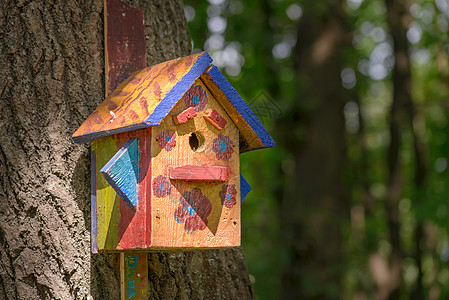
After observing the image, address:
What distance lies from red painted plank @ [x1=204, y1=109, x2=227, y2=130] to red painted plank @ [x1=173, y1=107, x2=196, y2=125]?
71mm

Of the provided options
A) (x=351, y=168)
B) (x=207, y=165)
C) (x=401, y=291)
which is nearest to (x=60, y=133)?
(x=207, y=165)

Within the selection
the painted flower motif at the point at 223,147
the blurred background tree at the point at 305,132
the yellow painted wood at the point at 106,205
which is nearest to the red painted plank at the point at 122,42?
the yellow painted wood at the point at 106,205

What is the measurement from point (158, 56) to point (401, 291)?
350 inches

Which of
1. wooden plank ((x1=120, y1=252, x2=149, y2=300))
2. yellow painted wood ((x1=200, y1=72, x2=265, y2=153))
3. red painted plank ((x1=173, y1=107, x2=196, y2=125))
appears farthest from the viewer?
wooden plank ((x1=120, y1=252, x2=149, y2=300))

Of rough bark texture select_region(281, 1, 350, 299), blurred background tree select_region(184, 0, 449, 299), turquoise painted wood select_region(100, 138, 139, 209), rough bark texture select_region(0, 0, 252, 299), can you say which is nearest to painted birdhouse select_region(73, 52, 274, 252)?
turquoise painted wood select_region(100, 138, 139, 209)

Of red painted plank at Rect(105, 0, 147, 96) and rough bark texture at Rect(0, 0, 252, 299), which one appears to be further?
red painted plank at Rect(105, 0, 147, 96)

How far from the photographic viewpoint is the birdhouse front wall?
6.15 feet

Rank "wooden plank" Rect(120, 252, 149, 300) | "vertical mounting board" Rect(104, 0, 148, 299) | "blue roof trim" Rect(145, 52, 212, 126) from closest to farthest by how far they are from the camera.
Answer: "blue roof trim" Rect(145, 52, 212, 126)
"wooden plank" Rect(120, 252, 149, 300)
"vertical mounting board" Rect(104, 0, 148, 299)

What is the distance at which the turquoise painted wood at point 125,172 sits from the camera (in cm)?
184

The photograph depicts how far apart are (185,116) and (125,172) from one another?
30 cm

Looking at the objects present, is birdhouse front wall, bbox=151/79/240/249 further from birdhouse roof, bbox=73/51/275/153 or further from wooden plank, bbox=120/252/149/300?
wooden plank, bbox=120/252/149/300

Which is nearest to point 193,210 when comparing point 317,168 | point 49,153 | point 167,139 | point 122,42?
point 167,139

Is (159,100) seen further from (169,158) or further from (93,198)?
(93,198)

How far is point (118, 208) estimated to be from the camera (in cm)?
199
